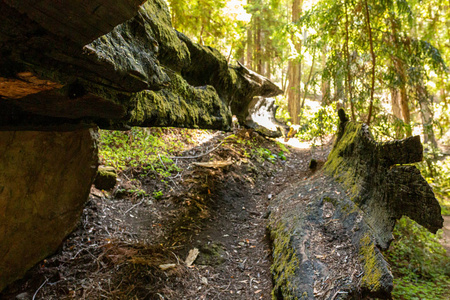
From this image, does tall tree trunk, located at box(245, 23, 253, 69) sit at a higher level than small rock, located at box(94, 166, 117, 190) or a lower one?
higher

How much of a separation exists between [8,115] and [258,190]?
16.7ft

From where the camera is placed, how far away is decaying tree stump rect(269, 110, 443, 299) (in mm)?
2750


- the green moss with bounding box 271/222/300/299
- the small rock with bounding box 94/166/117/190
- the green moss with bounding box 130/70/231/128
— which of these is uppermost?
the green moss with bounding box 130/70/231/128

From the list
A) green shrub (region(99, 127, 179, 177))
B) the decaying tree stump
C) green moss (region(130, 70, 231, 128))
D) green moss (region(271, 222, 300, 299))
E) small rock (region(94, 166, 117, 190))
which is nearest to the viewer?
the decaying tree stump

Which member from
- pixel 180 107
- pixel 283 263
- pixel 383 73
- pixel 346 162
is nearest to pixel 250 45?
pixel 383 73

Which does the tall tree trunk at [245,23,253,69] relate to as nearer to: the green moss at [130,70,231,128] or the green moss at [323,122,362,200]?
the green moss at [130,70,231,128]

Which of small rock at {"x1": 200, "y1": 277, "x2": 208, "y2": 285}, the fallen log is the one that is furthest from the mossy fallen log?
small rock at {"x1": 200, "y1": 277, "x2": 208, "y2": 285}

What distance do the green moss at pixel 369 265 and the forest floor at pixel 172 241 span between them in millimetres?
1212

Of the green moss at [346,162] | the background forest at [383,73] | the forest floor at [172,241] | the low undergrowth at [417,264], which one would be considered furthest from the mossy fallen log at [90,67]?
the low undergrowth at [417,264]

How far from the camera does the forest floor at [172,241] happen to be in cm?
334

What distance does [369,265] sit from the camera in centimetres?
272

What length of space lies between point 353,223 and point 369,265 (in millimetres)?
753

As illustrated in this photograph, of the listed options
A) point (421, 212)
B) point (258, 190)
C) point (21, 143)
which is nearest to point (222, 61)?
point (258, 190)

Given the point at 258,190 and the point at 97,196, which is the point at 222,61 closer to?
the point at 258,190
